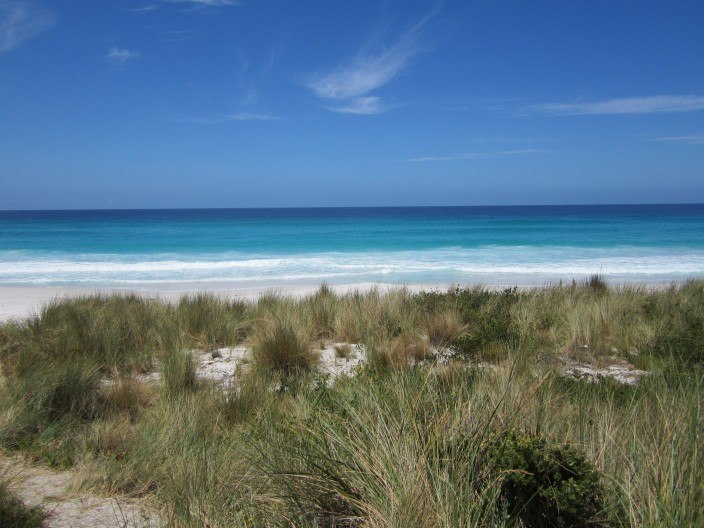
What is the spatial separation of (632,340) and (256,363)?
193 inches

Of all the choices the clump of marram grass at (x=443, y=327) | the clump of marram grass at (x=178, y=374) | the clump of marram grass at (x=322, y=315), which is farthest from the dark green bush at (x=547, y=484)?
the clump of marram grass at (x=322, y=315)

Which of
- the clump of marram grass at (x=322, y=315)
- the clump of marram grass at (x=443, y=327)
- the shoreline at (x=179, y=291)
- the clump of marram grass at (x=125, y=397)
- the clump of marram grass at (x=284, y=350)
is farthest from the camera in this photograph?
the shoreline at (x=179, y=291)

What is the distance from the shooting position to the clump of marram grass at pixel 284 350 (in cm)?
557

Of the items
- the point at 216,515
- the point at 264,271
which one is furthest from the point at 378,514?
the point at 264,271

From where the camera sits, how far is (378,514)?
203 centimetres

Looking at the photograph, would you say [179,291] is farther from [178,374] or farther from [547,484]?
[547,484]

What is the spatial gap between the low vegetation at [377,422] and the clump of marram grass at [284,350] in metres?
0.02

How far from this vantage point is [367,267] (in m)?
21.8

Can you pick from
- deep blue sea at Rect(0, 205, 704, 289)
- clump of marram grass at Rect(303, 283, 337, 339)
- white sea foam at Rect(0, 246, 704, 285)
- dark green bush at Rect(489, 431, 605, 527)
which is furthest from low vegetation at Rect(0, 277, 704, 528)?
white sea foam at Rect(0, 246, 704, 285)

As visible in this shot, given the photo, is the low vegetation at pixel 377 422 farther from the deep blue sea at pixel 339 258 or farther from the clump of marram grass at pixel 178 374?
the deep blue sea at pixel 339 258

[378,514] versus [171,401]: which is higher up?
[378,514]

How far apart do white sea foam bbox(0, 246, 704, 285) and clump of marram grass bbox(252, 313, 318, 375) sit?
10.8 meters

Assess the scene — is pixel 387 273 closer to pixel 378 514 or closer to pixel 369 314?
pixel 369 314

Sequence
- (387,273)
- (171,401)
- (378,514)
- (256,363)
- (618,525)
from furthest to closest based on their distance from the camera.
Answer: (387,273)
(256,363)
(171,401)
(618,525)
(378,514)
